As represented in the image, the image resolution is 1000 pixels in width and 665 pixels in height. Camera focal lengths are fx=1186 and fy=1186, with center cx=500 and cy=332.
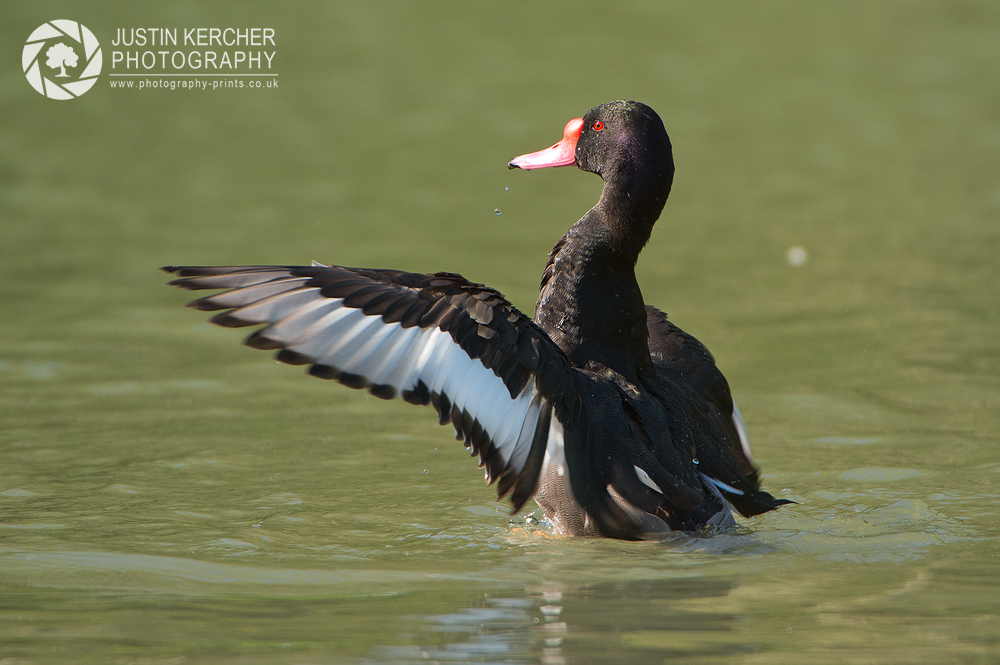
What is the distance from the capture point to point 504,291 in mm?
10023

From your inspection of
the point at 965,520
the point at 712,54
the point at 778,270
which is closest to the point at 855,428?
the point at 965,520

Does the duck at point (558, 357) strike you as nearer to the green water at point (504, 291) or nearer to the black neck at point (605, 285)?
the black neck at point (605, 285)

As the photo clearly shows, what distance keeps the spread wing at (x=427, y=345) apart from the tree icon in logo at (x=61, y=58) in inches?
539

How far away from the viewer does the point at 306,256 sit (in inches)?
437

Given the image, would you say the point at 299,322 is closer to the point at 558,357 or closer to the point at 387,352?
the point at 387,352

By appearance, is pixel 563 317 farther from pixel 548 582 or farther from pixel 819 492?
pixel 819 492

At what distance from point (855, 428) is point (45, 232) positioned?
831 centimetres

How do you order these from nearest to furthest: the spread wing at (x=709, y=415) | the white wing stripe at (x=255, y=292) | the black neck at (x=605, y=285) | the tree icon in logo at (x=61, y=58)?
the white wing stripe at (x=255, y=292)
the black neck at (x=605, y=285)
the spread wing at (x=709, y=415)
the tree icon in logo at (x=61, y=58)

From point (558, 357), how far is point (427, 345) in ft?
1.85

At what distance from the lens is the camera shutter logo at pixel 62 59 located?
16.6 m

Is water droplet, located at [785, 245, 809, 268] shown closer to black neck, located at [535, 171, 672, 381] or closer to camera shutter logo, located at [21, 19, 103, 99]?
black neck, located at [535, 171, 672, 381]

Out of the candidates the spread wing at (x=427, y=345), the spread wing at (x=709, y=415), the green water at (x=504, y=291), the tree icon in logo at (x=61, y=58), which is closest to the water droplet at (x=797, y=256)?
the green water at (x=504, y=291)

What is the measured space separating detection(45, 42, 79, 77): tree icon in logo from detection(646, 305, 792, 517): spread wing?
Result: 1310 centimetres

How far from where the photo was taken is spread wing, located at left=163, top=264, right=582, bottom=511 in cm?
490
